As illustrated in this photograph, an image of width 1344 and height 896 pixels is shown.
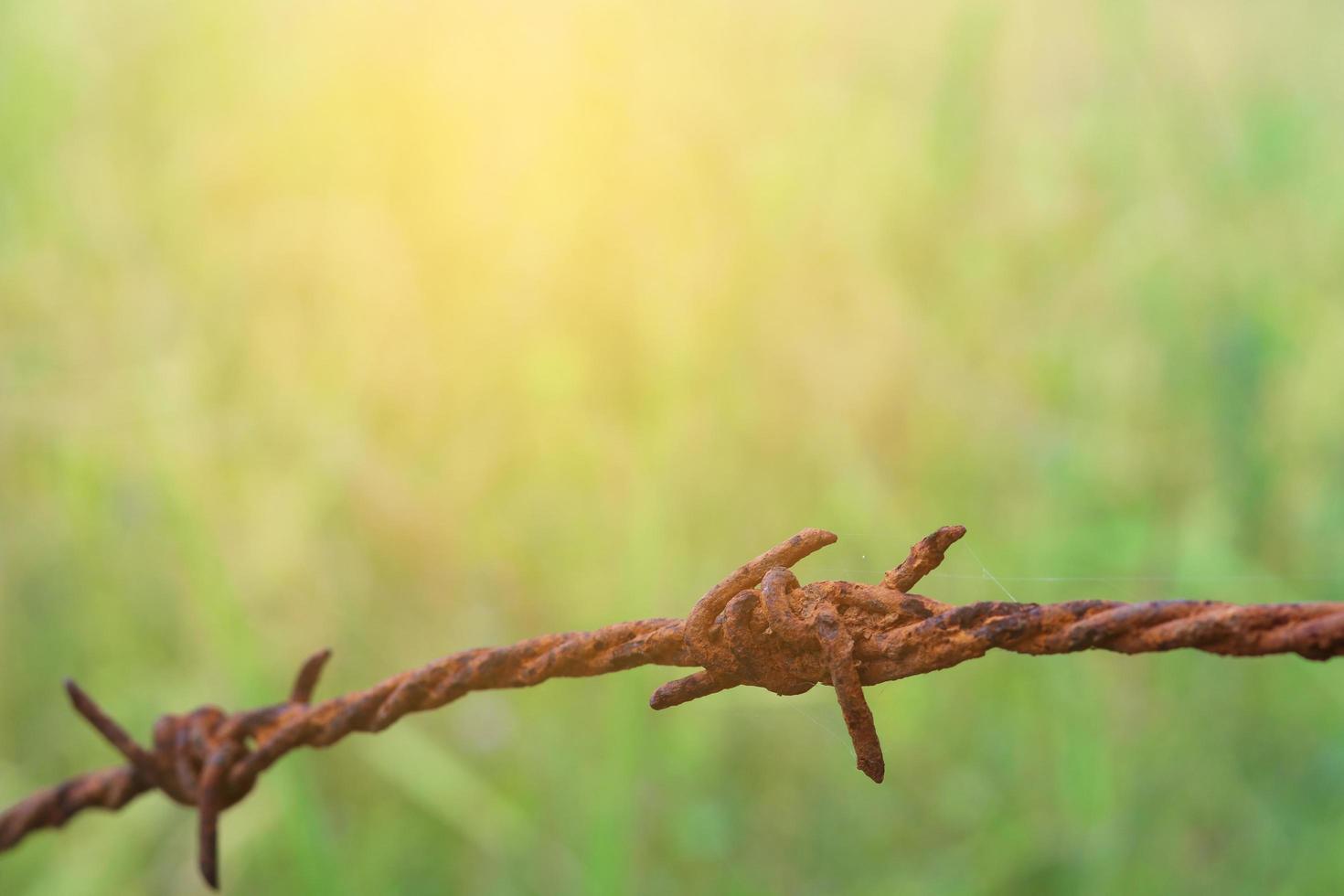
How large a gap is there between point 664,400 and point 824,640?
1.92 metres

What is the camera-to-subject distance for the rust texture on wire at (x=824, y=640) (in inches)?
23.3

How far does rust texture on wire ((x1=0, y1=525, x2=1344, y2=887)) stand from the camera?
591mm

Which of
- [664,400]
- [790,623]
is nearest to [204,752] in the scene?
[790,623]

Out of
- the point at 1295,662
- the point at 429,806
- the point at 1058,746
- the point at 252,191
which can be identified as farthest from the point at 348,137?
the point at 1295,662

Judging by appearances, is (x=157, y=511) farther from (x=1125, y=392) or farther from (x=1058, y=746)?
(x=1125, y=392)

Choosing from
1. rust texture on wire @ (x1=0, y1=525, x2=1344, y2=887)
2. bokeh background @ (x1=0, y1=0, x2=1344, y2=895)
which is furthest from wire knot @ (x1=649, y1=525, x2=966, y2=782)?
bokeh background @ (x1=0, y1=0, x2=1344, y2=895)

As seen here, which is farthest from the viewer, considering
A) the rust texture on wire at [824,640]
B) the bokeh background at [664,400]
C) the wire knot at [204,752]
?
the bokeh background at [664,400]

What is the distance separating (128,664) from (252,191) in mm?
1197

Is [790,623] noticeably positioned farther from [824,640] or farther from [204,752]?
[204,752]

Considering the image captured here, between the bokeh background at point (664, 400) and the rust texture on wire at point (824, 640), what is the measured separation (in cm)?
100

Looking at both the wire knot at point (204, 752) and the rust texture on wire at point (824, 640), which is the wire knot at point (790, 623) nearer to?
the rust texture on wire at point (824, 640)

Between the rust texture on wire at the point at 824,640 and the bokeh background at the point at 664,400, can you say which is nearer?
the rust texture on wire at the point at 824,640

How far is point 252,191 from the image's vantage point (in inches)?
117

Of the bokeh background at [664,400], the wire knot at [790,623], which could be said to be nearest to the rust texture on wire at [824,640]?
the wire knot at [790,623]
